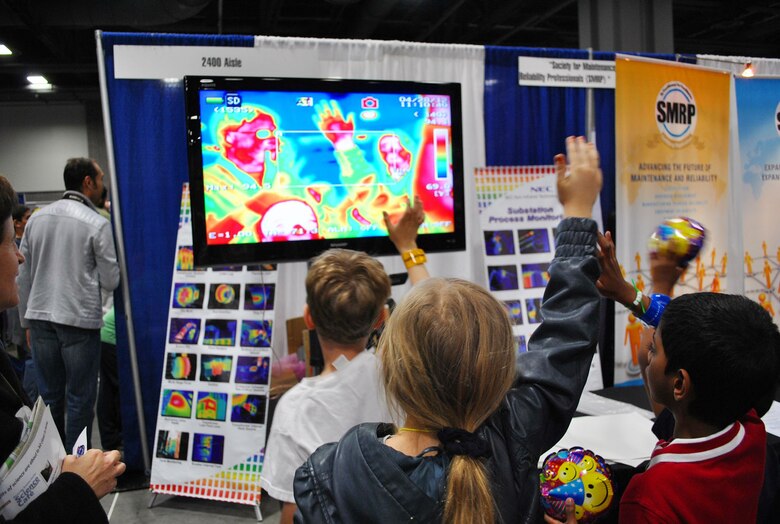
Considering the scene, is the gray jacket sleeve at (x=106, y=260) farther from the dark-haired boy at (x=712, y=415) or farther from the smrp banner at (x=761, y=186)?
the smrp banner at (x=761, y=186)

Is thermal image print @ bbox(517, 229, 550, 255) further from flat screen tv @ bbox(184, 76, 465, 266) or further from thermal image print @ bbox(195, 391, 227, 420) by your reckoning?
thermal image print @ bbox(195, 391, 227, 420)

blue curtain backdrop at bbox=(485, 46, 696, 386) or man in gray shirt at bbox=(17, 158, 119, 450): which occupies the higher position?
blue curtain backdrop at bbox=(485, 46, 696, 386)

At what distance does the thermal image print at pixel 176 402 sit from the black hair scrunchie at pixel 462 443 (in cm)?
254

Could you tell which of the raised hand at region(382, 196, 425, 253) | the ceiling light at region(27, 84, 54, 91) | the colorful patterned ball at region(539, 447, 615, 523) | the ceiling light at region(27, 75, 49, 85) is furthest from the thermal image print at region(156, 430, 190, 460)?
the ceiling light at region(27, 84, 54, 91)

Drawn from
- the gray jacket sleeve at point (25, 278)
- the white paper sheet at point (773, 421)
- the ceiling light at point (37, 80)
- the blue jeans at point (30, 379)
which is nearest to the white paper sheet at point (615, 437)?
the white paper sheet at point (773, 421)

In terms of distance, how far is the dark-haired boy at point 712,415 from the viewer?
1119 millimetres

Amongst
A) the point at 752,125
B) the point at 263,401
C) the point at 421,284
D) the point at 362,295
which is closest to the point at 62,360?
the point at 263,401

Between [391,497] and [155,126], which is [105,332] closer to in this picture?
[155,126]

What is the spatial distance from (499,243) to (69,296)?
2.36m

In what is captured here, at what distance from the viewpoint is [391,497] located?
88 centimetres

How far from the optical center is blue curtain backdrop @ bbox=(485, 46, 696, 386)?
3.97 meters

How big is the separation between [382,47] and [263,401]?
2113 millimetres

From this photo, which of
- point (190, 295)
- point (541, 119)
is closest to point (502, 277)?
point (541, 119)

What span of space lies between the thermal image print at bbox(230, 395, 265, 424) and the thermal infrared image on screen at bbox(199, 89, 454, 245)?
0.97 metres
